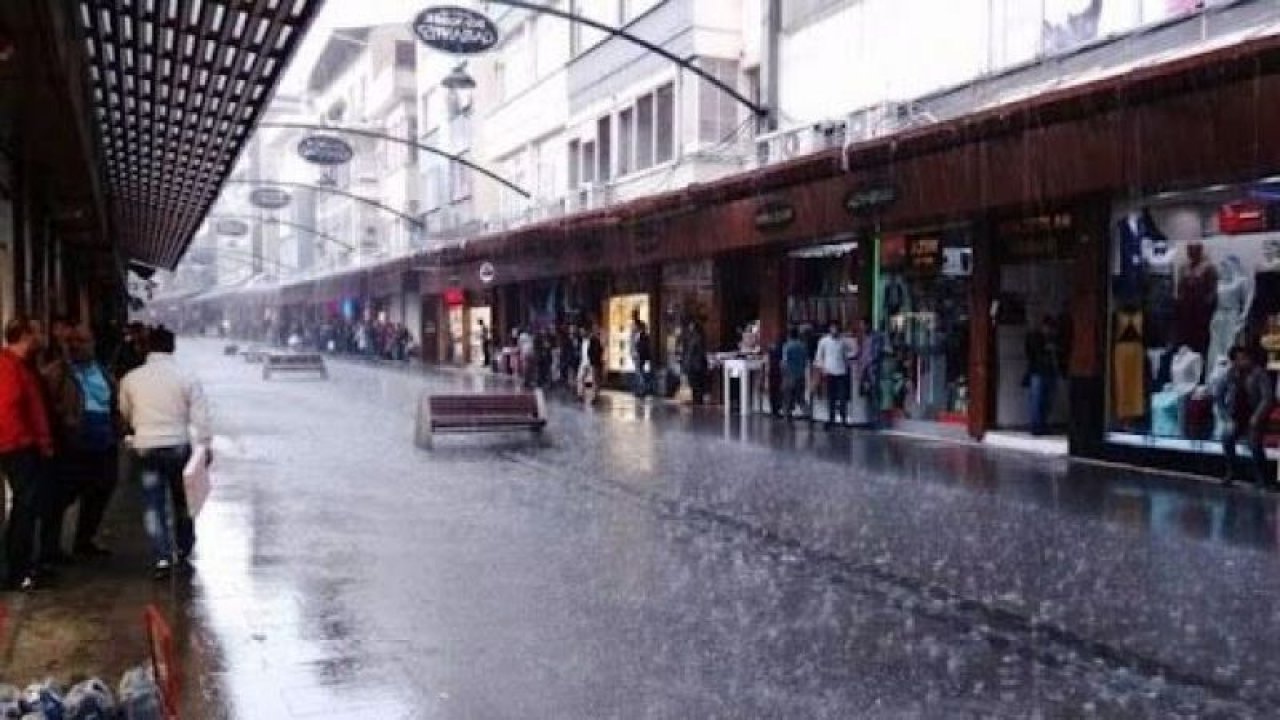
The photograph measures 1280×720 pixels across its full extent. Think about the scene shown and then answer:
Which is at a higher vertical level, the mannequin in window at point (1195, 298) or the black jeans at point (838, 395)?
the mannequin in window at point (1195, 298)

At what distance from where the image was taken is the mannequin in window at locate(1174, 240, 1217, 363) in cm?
1395

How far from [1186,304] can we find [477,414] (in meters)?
9.19

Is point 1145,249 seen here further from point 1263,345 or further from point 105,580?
point 105,580

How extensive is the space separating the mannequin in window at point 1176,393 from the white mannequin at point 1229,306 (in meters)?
0.24

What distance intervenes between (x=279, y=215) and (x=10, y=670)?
308 feet

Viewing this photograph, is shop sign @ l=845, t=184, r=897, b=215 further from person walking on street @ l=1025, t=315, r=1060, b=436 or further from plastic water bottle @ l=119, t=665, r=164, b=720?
plastic water bottle @ l=119, t=665, r=164, b=720

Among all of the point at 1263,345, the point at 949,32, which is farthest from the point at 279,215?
the point at 1263,345

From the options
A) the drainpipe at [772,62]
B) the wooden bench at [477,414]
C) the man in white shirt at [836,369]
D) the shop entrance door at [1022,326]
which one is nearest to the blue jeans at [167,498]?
the wooden bench at [477,414]

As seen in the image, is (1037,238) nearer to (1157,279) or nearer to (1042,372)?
(1042,372)

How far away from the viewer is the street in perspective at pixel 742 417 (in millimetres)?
6445

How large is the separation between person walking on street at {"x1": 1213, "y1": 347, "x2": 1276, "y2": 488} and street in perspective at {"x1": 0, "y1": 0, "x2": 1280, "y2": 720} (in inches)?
1.6

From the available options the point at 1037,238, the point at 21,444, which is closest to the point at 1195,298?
the point at 1037,238

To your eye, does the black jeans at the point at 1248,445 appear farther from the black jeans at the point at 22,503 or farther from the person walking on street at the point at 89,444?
the black jeans at the point at 22,503

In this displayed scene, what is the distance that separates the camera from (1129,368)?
15.0m
